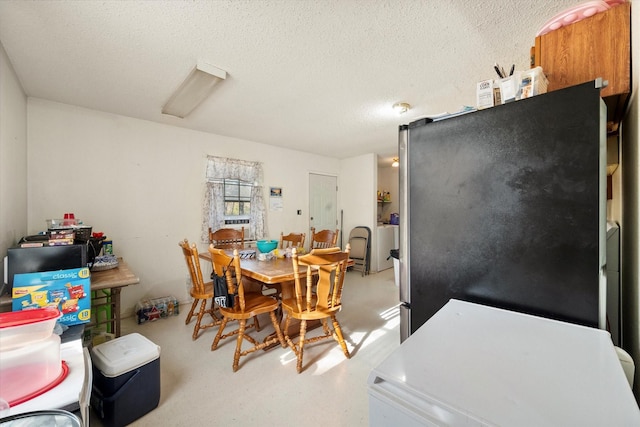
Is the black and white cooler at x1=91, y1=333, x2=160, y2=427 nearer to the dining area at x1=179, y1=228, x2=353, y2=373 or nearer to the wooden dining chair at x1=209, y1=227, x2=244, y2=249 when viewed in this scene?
the dining area at x1=179, y1=228, x2=353, y2=373

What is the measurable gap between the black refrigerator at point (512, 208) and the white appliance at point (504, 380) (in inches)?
6.5

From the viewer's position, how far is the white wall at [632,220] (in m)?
0.92

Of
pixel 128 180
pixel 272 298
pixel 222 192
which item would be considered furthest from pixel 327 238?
pixel 128 180

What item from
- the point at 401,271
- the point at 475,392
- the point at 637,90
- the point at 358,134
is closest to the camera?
the point at 475,392

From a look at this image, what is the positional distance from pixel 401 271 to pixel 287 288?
58.7 inches

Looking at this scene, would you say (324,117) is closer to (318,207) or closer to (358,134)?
(358,134)

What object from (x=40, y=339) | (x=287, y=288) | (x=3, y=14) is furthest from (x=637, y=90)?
(x=3, y=14)

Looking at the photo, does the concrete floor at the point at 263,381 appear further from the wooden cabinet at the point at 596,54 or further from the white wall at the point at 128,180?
the wooden cabinet at the point at 596,54

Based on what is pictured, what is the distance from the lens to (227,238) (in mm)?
3600

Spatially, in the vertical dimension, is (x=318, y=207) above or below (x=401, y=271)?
above

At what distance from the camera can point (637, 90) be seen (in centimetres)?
93

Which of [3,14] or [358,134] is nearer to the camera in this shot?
[3,14]

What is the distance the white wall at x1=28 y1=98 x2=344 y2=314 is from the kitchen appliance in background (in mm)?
1494

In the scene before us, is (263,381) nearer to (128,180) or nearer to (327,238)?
(327,238)
